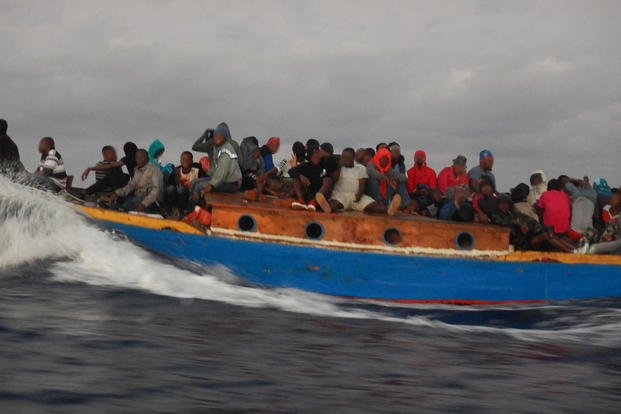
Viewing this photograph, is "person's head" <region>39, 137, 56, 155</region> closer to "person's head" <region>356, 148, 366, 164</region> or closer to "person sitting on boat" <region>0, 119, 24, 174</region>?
"person sitting on boat" <region>0, 119, 24, 174</region>

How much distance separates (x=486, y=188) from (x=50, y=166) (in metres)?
5.94

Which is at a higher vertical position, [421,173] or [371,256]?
[421,173]

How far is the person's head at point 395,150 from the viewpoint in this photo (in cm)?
1292

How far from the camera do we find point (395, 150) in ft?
42.5

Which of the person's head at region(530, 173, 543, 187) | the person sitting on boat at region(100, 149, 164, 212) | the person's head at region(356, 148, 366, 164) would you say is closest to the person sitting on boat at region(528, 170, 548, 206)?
the person's head at region(530, 173, 543, 187)

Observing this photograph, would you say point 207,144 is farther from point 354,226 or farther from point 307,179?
point 354,226

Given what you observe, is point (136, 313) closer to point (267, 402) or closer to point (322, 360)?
point (322, 360)

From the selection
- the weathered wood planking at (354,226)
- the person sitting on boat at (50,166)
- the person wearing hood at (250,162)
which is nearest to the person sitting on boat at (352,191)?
the weathered wood planking at (354,226)

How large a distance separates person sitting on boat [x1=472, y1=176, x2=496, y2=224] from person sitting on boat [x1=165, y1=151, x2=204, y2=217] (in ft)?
12.9

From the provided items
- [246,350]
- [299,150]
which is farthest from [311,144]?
[246,350]

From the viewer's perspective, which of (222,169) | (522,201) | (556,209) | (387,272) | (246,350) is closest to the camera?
(246,350)

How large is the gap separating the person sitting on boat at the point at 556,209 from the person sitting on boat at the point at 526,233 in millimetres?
254

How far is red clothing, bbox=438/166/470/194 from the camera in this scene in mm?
13211

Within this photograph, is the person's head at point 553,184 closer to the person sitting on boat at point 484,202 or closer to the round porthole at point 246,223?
the person sitting on boat at point 484,202
